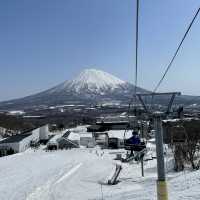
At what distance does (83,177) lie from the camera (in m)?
23.3

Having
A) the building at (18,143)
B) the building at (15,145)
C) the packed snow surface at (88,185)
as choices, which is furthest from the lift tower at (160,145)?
the building at (15,145)

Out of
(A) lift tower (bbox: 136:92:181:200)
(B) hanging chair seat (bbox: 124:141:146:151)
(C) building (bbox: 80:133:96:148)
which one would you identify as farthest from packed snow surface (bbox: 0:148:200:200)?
(C) building (bbox: 80:133:96:148)

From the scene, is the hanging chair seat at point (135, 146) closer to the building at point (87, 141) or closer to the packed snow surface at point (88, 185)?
the packed snow surface at point (88, 185)

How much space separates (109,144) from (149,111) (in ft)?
163

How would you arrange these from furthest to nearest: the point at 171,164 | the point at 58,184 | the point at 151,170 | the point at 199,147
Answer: the point at 199,147, the point at 171,164, the point at 151,170, the point at 58,184

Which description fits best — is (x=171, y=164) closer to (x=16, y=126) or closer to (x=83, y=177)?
(x=83, y=177)

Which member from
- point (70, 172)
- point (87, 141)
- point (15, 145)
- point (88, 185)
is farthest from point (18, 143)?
point (88, 185)

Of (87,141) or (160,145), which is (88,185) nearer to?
(160,145)

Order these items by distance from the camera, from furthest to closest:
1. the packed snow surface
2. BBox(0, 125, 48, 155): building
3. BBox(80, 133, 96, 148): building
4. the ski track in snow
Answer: BBox(80, 133, 96, 148): building
BBox(0, 125, 48, 155): building
the ski track in snow
the packed snow surface

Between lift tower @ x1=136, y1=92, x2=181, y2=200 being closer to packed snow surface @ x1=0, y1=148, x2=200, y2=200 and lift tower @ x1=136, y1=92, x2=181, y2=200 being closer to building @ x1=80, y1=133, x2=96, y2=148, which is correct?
packed snow surface @ x1=0, y1=148, x2=200, y2=200

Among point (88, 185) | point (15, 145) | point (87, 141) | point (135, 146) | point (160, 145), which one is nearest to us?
point (160, 145)

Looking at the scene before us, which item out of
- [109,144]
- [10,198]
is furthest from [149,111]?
[109,144]

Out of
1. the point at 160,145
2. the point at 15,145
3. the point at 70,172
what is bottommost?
the point at 70,172

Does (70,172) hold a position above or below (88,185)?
above
